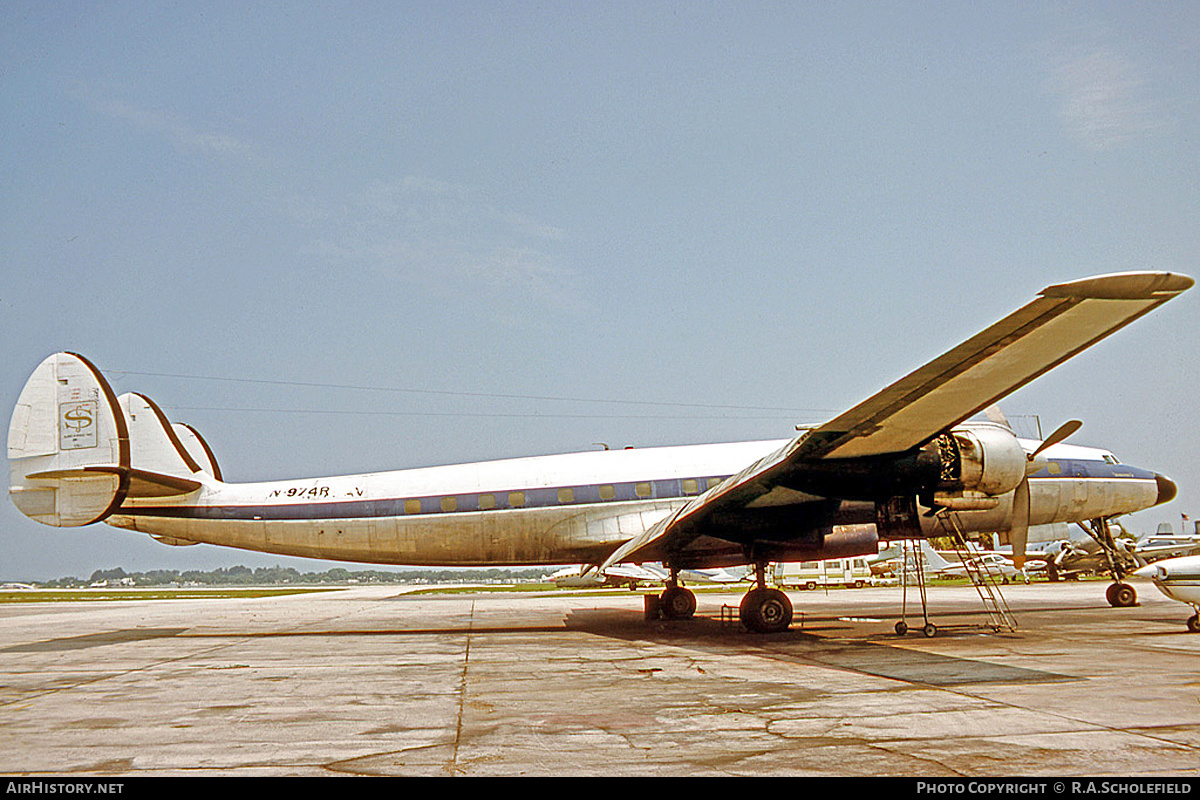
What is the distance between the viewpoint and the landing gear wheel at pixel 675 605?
1933cm

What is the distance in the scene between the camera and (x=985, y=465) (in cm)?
1334


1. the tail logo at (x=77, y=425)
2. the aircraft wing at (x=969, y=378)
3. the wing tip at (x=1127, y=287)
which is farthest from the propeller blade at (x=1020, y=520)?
the tail logo at (x=77, y=425)

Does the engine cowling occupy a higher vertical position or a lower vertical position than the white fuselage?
higher

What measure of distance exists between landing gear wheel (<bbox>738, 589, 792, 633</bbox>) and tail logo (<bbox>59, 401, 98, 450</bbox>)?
13.3 m

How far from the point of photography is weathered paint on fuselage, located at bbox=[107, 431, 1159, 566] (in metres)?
18.0

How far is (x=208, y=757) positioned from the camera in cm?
604

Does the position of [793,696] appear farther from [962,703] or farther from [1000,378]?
[1000,378]

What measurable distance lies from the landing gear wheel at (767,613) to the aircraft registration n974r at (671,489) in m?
0.03

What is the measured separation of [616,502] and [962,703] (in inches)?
432

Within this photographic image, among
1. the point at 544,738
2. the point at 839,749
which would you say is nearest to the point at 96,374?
the point at 544,738

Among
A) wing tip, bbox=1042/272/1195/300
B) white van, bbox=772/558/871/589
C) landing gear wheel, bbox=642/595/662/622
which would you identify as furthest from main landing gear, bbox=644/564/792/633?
white van, bbox=772/558/871/589

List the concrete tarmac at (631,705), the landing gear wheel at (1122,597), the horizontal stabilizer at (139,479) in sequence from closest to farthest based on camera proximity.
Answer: the concrete tarmac at (631,705), the horizontal stabilizer at (139,479), the landing gear wheel at (1122,597)

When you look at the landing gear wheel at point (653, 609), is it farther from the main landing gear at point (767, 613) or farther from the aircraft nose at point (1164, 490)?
the aircraft nose at point (1164, 490)

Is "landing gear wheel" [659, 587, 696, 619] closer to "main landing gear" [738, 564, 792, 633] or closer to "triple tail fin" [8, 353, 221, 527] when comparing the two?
"main landing gear" [738, 564, 792, 633]
